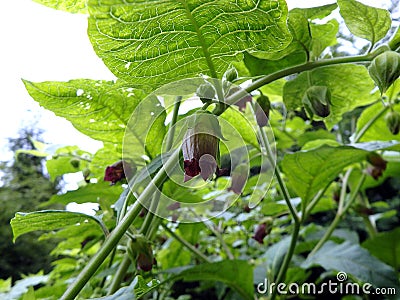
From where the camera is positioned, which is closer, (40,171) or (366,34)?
(366,34)

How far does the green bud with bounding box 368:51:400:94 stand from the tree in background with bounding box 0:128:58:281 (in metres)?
1.13

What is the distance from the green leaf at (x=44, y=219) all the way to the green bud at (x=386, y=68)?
0.29m

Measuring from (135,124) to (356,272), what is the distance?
19.5 inches

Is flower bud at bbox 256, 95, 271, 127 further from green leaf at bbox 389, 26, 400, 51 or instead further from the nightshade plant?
green leaf at bbox 389, 26, 400, 51

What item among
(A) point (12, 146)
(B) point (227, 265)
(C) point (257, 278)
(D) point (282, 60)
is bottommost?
(C) point (257, 278)

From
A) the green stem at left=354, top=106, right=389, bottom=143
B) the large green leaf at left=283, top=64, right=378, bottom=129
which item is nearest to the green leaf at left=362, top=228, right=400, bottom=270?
the green stem at left=354, top=106, right=389, bottom=143

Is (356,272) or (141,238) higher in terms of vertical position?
(141,238)

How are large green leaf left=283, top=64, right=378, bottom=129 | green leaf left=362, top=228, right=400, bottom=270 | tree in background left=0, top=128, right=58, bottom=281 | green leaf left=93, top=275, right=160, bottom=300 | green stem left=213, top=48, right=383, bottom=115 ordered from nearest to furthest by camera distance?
green leaf left=93, top=275, right=160, bottom=300 → green stem left=213, top=48, right=383, bottom=115 → large green leaf left=283, top=64, right=378, bottom=129 → green leaf left=362, top=228, right=400, bottom=270 → tree in background left=0, top=128, right=58, bottom=281

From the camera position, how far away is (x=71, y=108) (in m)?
0.45

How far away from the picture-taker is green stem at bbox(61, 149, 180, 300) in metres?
0.29

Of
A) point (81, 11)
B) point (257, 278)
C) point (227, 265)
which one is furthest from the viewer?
point (257, 278)

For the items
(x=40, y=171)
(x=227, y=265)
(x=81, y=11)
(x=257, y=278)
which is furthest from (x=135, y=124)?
(x=40, y=171)

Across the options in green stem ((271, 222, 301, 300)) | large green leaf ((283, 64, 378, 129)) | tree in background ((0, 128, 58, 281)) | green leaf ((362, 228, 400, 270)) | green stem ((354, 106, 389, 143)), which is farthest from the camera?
tree in background ((0, 128, 58, 281))

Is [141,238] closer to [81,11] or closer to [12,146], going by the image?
[81,11]
